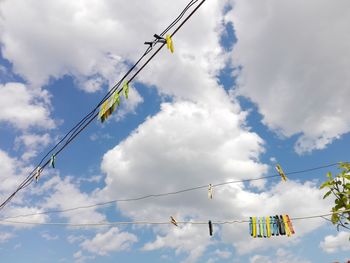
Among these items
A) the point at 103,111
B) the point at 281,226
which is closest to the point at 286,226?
the point at 281,226

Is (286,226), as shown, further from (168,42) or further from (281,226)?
(168,42)

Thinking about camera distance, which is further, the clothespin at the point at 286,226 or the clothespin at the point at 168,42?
the clothespin at the point at 286,226

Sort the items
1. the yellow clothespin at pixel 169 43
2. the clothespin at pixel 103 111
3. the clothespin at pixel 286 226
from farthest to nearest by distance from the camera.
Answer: the clothespin at pixel 286 226 < the clothespin at pixel 103 111 < the yellow clothespin at pixel 169 43

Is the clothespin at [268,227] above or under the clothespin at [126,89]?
under

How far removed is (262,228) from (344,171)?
15.7ft

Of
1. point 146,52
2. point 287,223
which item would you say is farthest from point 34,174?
point 287,223

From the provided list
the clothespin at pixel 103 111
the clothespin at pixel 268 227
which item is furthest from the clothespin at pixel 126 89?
the clothespin at pixel 268 227

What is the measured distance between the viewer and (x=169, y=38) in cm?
680

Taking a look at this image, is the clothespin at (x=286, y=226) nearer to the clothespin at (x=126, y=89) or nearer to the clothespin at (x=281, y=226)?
the clothespin at (x=281, y=226)

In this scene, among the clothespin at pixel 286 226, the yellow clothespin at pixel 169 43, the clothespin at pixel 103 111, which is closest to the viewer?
the yellow clothespin at pixel 169 43

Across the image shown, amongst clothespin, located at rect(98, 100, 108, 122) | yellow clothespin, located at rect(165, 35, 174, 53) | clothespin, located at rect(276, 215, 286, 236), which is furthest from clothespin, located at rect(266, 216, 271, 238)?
yellow clothespin, located at rect(165, 35, 174, 53)

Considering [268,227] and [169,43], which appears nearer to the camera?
[169,43]

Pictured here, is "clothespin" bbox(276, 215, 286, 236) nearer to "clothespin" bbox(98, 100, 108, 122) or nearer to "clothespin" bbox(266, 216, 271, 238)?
"clothespin" bbox(266, 216, 271, 238)

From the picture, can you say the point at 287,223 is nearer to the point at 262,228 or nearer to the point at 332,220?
the point at 262,228
